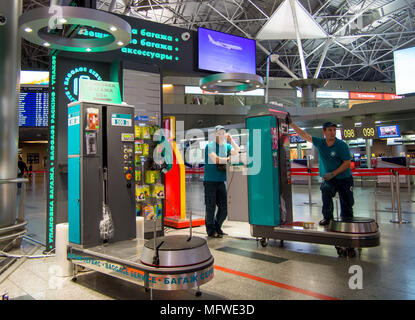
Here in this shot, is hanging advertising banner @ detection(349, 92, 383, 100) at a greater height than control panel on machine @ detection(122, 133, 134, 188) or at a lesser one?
greater

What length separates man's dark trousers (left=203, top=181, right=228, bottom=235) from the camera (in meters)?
5.32

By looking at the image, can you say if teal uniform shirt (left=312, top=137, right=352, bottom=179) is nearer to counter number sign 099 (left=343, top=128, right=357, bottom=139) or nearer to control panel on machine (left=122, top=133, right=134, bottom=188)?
control panel on machine (left=122, top=133, right=134, bottom=188)

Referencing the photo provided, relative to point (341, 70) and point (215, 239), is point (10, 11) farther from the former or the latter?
point (341, 70)

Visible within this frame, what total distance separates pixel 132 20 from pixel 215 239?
4.00 meters

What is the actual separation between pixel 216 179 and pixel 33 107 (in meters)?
7.46

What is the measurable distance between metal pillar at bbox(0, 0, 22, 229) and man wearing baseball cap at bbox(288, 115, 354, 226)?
155 inches

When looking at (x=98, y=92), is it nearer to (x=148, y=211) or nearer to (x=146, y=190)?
(x=146, y=190)

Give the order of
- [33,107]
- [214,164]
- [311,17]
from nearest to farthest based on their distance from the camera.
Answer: [214,164], [33,107], [311,17]

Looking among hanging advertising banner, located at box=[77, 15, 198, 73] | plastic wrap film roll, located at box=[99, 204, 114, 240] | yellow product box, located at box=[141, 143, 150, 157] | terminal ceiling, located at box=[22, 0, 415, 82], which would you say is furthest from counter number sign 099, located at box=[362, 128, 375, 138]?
plastic wrap film roll, located at box=[99, 204, 114, 240]

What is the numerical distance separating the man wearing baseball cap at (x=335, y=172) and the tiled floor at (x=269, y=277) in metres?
0.63

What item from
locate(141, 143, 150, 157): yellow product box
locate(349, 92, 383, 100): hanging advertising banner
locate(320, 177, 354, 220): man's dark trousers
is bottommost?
locate(320, 177, 354, 220): man's dark trousers

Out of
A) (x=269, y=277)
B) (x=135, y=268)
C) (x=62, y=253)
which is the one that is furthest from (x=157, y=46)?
(x=269, y=277)

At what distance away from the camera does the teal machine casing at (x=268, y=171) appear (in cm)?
464

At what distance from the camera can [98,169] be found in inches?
145
